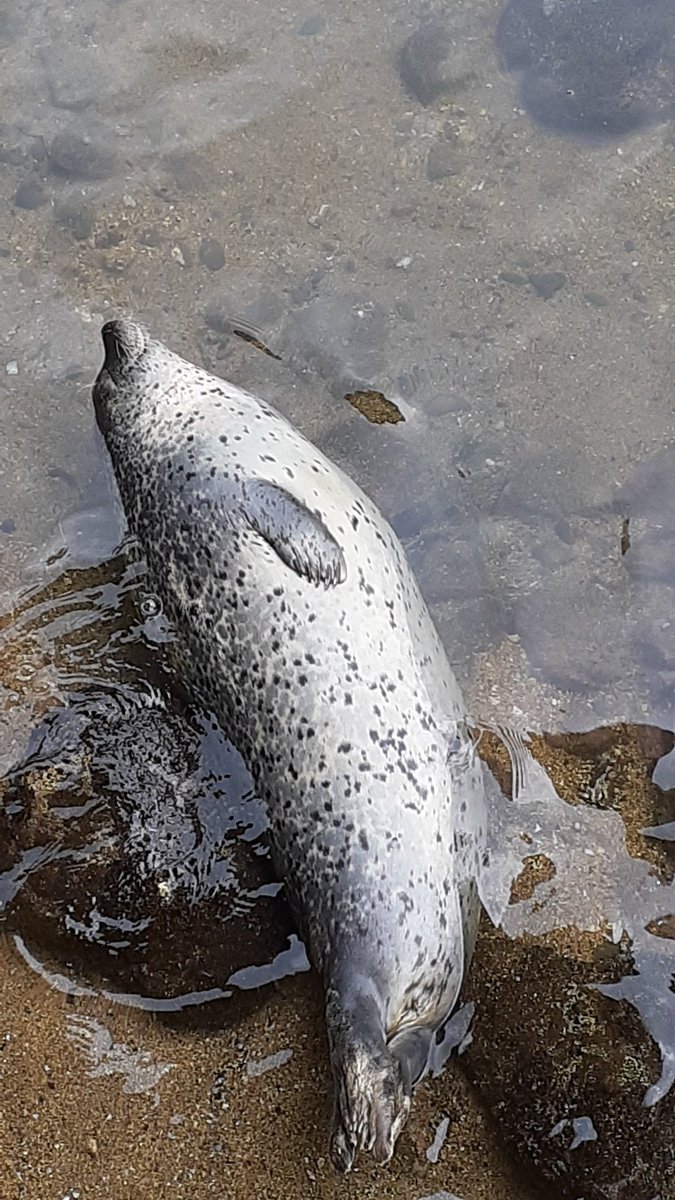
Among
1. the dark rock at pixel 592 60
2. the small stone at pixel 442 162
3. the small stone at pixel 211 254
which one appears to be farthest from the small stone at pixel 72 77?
the dark rock at pixel 592 60

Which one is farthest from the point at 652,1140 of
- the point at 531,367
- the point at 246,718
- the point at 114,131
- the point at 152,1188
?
the point at 114,131

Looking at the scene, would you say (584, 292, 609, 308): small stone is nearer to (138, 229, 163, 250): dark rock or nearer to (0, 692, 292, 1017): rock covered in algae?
(138, 229, 163, 250): dark rock

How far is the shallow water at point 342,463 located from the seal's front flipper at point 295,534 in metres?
0.71

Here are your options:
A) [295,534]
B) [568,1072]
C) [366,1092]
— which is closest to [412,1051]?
[366,1092]

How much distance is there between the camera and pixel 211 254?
541 cm

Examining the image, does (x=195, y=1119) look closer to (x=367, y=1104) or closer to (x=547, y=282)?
(x=367, y=1104)

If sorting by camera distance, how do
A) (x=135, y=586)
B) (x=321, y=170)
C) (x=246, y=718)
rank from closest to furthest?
(x=246, y=718), (x=135, y=586), (x=321, y=170)

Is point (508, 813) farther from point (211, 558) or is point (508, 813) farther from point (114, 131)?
point (114, 131)

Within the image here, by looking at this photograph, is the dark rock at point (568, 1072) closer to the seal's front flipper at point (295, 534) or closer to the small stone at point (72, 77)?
the seal's front flipper at point (295, 534)

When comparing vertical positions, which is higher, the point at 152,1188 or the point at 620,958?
the point at 620,958

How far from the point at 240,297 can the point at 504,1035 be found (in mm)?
3368

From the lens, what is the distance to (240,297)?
17.5 ft

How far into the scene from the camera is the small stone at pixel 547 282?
17.3ft

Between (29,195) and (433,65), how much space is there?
2.10m
